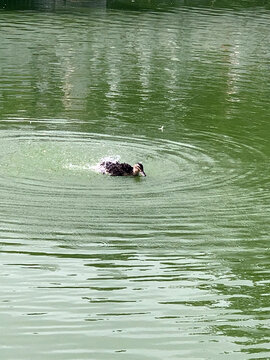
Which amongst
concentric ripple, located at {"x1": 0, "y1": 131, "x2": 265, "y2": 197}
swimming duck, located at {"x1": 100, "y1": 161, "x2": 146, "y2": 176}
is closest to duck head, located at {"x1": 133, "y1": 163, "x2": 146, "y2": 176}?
swimming duck, located at {"x1": 100, "y1": 161, "x2": 146, "y2": 176}

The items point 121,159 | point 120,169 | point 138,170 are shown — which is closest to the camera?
point 138,170

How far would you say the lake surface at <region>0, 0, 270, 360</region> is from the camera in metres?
9.41

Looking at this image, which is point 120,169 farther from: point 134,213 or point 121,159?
point 134,213

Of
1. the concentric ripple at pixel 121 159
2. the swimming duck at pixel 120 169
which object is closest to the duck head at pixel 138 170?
the swimming duck at pixel 120 169

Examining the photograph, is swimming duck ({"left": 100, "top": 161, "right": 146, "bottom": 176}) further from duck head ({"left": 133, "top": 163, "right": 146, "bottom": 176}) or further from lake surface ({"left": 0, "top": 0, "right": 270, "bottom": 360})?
lake surface ({"left": 0, "top": 0, "right": 270, "bottom": 360})

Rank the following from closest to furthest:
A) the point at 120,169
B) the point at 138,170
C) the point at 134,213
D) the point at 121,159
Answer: the point at 134,213
the point at 138,170
the point at 120,169
the point at 121,159

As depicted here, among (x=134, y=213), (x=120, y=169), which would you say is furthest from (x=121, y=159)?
(x=134, y=213)

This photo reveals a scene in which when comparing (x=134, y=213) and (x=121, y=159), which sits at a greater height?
(x=134, y=213)

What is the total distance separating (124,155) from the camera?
642 inches

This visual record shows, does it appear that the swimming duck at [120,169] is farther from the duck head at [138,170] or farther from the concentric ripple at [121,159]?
the concentric ripple at [121,159]

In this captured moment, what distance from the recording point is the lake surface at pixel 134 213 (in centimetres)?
941

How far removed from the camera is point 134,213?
1298 cm

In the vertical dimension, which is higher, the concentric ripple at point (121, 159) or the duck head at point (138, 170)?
the duck head at point (138, 170)

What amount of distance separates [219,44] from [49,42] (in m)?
5.96
